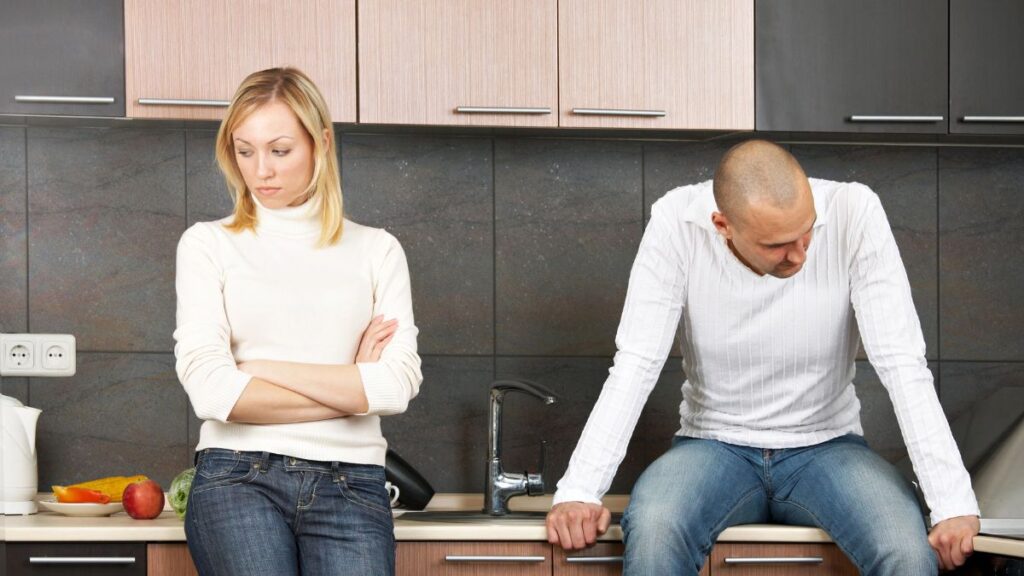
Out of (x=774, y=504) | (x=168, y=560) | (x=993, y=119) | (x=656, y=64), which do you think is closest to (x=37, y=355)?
(x=168, y=560)

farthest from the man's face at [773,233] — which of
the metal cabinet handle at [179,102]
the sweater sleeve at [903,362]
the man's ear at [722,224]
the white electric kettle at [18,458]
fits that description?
the white electric kettle at [18,458]

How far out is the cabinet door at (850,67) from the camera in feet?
8.13

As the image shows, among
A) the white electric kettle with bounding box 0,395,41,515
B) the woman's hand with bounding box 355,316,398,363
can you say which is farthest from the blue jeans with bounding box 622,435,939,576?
the white electric kettle with bounding box 0,395,41,515

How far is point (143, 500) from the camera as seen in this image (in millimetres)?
2281

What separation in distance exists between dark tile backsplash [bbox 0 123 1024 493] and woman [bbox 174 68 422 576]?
0.65m

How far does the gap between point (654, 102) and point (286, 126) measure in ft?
2.73

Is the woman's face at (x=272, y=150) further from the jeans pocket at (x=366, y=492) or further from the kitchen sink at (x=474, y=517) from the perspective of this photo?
the kitchen sink at (x=474, y=517)

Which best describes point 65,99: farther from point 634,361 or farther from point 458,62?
point 634,361

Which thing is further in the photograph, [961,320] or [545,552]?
[961,320]

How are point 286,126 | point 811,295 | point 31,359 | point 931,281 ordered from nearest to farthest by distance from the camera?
1. point 286,126
2. point 811,295
3. point 31,359
4. point 931,281

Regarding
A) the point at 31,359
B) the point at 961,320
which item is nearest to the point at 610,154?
the point at 961,320

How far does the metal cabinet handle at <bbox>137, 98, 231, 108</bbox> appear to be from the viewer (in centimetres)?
235

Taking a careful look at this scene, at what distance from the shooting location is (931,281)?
2.78 m

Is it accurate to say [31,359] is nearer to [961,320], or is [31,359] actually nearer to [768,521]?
[768,521]
